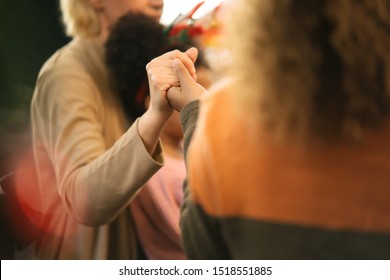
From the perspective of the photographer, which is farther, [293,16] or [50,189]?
[50,189]

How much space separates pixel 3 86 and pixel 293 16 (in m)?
0.72

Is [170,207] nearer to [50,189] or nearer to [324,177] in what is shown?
[50,189]

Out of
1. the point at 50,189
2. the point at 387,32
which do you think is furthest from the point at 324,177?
the point at 50,189

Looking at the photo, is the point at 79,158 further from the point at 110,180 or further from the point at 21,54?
the point at 21,54

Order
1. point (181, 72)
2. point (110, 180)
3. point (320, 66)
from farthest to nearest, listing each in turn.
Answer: point (110, 180) < point (181, 72) < point (320, 66)

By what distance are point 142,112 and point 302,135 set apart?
574mm

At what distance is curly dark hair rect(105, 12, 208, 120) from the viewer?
1.16 metres

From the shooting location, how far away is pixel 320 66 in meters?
0.62

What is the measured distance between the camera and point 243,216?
25.7 inches

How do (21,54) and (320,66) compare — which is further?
(21,54)

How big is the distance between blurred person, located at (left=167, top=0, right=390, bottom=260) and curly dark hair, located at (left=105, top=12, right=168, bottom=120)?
1.65 ft

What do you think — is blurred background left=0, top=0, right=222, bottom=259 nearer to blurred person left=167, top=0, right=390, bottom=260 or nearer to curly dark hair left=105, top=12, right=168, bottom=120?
curly dark hair left=105, top=12, right=168, bottom=120

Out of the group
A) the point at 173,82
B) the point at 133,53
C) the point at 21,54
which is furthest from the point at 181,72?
the point at 21,54

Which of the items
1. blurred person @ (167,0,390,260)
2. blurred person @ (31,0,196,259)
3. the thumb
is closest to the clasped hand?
the thumb
